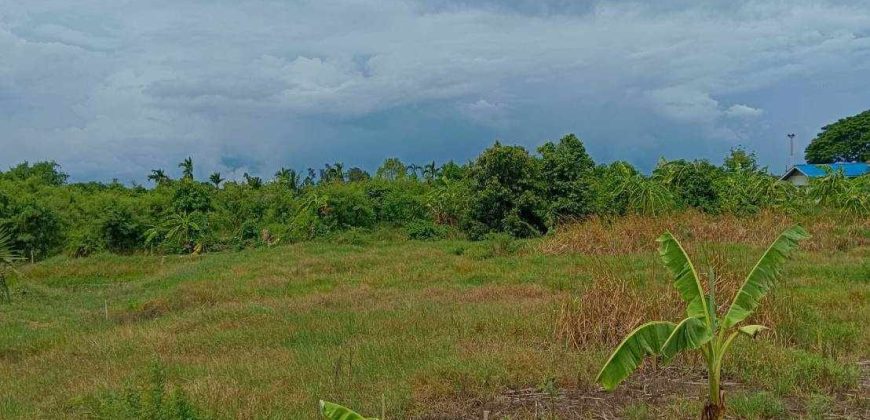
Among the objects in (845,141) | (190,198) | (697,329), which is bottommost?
(697,329)

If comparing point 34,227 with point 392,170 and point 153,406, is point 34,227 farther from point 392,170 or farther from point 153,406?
point 153,406

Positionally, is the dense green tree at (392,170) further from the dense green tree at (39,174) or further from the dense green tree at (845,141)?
the dense green tree at (845,141)

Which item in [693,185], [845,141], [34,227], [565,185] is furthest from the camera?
[845,141]

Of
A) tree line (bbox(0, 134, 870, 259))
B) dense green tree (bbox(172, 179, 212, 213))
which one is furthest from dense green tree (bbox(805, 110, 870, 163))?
dense green tree (bbox(172, 179, 212, 213))

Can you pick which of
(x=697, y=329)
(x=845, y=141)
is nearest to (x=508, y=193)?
(x=697, y=329)

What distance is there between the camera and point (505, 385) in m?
5.93

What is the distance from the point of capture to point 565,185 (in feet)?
74.0

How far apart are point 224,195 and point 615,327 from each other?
27756 millimetres

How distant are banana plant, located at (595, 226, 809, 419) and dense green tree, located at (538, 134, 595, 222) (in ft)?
55.8

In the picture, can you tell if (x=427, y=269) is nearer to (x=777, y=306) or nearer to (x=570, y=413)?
(x=777, y=306)

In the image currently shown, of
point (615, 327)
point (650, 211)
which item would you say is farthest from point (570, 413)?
point (650, 211)

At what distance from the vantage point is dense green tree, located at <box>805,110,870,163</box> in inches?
2055

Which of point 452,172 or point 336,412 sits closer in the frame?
point 336,412

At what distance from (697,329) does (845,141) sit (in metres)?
57.2
